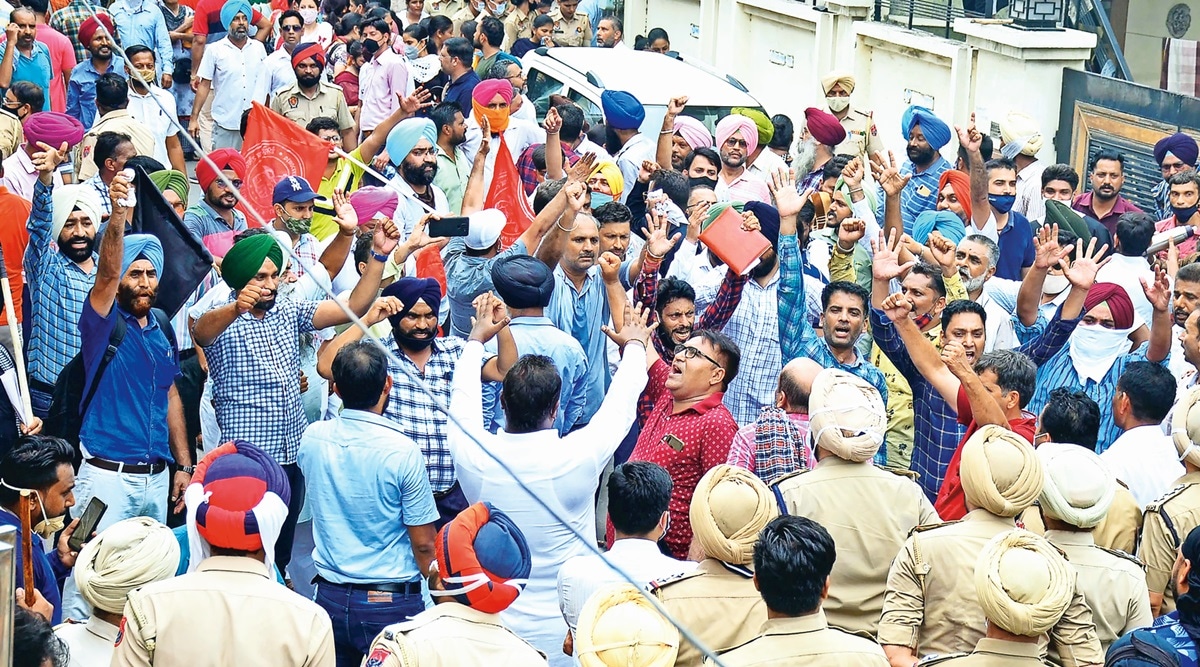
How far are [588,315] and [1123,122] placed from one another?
7066mm

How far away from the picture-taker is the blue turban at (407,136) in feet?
28.3

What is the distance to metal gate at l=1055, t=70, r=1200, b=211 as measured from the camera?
39.1 feet

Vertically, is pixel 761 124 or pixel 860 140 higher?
pixel 761 124

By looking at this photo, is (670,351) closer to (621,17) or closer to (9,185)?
(9,185)

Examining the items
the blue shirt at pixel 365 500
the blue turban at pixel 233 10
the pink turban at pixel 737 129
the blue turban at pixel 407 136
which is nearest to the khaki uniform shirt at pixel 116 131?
the blue turban at pixel 407 136

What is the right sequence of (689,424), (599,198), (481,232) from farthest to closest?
(599,198), (481,232), (689,424)

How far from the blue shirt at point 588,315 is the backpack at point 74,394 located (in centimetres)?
186

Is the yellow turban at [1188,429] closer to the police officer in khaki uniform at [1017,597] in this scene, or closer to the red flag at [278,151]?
the police officer in khaki uniform at [1017,597]

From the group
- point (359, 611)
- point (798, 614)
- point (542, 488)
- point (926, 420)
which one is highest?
point (798, 614)

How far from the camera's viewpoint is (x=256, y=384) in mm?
5941

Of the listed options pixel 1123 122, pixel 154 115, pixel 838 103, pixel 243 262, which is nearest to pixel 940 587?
pixel 243 262

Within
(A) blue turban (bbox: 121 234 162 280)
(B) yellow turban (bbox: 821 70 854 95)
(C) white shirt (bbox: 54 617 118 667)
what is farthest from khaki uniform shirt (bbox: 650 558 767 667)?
(B) yellow turban (bbox: 821 70 854 95)

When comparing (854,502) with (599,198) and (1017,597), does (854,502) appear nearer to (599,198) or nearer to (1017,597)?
(1017,597)

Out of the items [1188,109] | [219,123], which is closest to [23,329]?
[219,123]
